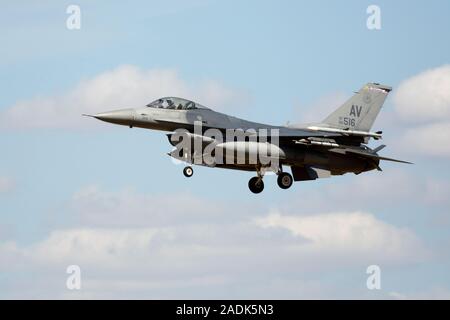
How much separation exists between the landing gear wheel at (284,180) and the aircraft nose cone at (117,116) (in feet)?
22.6

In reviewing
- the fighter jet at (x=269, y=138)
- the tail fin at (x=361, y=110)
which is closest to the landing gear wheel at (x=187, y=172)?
the fighter jet at (x=269, y=138)

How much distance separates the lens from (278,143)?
41.5m

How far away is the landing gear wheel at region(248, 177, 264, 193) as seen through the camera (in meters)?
42.6

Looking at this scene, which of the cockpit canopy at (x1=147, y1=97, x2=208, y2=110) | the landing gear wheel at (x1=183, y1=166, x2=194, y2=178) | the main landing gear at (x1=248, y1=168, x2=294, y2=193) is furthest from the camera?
the main landing gear at (x1=248, y1=168, x2=294, y2=193)

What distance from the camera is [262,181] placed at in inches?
1674

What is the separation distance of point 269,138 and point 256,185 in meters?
2.43

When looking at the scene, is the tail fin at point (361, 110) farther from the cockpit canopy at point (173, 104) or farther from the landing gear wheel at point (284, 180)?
the cockpit canopy at point (173, 104)

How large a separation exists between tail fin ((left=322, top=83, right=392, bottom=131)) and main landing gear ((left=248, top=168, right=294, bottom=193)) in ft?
10.2

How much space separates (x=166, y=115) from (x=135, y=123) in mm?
1306

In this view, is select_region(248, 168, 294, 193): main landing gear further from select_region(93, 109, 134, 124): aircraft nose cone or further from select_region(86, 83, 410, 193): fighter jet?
select_region(93, 109, 134, 124): aircraft nose cone

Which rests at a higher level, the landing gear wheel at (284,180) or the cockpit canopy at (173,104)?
the cockpit canopy at (173,104)

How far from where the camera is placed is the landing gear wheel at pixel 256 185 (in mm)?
42562

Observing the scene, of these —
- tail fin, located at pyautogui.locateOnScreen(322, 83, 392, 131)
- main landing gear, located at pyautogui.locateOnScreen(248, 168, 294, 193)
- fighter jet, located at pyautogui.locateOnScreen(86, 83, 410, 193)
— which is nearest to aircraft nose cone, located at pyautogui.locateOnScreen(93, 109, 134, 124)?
fighter jet, located at pyautogui.locateOnScreen(86, 83, 410, 193)
